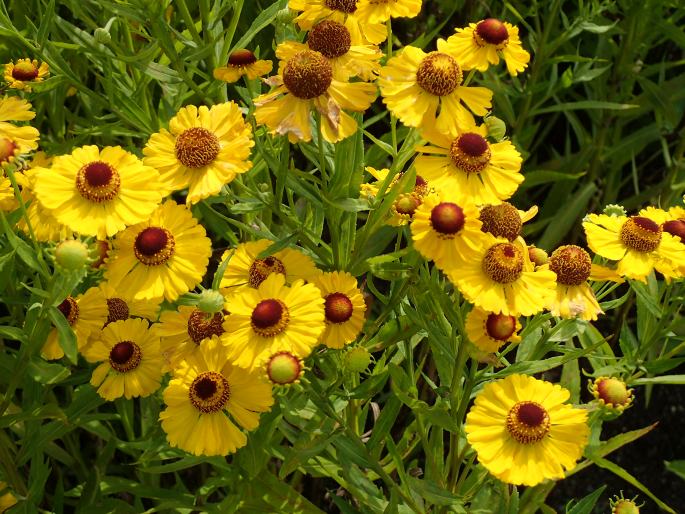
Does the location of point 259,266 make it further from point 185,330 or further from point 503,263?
point 503,263

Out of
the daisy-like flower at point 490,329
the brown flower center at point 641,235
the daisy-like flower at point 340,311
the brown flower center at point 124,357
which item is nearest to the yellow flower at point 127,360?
the brown flower center at point 124,357

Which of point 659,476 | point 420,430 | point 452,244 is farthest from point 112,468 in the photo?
point 659,476

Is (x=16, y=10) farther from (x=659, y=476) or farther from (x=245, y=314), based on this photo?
(x=659, y=476)

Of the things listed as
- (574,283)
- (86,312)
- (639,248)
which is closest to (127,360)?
(86,312)

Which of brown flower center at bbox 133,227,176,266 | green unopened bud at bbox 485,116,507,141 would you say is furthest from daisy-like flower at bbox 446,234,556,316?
brown flower center at bbox 133,227,176,266

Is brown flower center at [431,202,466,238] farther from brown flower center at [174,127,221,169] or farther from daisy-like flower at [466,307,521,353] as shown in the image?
brown flower center at [174,127,221,169]

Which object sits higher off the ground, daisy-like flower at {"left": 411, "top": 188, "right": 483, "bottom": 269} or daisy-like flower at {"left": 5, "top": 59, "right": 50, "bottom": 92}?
daisy-like flower at {"left": 411, "top": 188, "right": 483, "bottom": 269}
